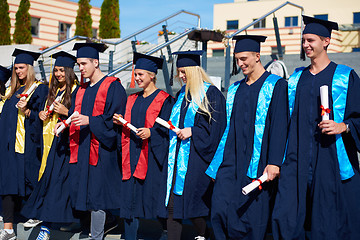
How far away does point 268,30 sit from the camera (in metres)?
24.8

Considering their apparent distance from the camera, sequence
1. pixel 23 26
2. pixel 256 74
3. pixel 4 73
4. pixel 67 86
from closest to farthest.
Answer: pixel 256 74
pixel 67 86
pixel 4 73
pixel 23 26

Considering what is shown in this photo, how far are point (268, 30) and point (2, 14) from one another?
550 inches

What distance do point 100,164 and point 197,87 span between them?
1.23 metres

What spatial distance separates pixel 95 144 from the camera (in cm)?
421

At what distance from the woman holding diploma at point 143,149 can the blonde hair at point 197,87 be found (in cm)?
37

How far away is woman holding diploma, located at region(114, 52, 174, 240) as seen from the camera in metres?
3.98

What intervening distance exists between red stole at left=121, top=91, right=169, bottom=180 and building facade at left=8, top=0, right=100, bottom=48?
832 inches

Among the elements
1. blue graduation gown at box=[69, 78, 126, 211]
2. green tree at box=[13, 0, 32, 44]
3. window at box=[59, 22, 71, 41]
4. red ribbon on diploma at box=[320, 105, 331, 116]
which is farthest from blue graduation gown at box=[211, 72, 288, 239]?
window at box=[59, 22, 71, 41]

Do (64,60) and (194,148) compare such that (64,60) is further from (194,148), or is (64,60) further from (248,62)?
(248,62)

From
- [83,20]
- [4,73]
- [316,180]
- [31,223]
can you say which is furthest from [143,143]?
[83,20]

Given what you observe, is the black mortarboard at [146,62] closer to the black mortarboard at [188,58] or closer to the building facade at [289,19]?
the black mortarboard at [188,58]

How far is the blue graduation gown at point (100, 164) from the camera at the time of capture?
4.12 metres

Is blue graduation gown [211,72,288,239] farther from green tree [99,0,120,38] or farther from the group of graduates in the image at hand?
green tree [99,0,120,38]

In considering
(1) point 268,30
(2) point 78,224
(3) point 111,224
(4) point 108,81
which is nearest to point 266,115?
(4) point 108,81
